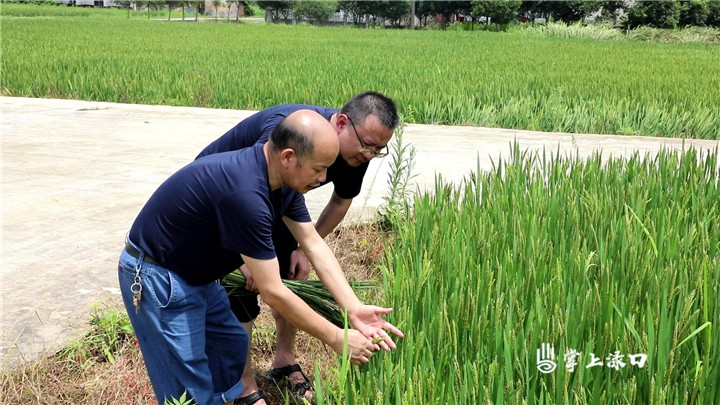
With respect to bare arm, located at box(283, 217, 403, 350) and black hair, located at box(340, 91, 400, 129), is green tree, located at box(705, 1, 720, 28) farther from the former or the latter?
bare arm, located at box(283, 217, 403, 350)

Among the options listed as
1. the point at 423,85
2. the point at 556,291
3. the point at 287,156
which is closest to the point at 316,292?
the point at 287,156

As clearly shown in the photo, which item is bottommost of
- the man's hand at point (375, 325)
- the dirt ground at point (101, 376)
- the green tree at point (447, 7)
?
the dirt ground at point (101, 376)

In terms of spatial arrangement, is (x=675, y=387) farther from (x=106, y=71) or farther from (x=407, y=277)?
(x=106, y=71)

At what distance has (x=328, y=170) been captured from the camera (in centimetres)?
251

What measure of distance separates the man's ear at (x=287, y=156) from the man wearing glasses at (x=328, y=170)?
37cm

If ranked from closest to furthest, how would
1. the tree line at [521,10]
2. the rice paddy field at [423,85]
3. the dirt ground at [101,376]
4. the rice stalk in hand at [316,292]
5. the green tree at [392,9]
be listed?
the rice stalk in hand at [316,292] < the dirt ground at [101,376] < the rice paddy field at [423,85] < the tree line at [521,10] < the green tree at [392,9]

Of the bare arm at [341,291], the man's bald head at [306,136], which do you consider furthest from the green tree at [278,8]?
the man's bald head at [306,136]

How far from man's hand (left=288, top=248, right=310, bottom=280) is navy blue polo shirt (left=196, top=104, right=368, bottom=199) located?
25 cm

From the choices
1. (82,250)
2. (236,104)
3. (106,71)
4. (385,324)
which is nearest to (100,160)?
(82,250)

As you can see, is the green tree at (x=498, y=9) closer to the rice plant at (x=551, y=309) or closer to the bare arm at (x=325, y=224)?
the rice plant at (x=551, y=309)

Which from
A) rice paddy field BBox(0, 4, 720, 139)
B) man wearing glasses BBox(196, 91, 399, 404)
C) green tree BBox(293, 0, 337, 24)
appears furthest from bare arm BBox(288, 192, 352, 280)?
green tree BBox(293, 0, 337, 24)

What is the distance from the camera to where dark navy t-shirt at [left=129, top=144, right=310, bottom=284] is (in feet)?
5.74

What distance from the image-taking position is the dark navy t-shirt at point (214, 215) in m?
1.75

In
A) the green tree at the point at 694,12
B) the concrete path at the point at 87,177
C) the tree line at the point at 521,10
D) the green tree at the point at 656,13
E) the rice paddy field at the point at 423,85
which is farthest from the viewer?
the green tree at the point at 694,12
